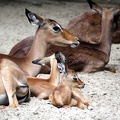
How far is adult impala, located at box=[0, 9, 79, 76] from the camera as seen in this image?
730cm

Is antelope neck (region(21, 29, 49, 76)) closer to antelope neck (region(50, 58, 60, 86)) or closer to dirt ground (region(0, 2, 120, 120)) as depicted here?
antelope neck (region(50, 58, 60, 86))

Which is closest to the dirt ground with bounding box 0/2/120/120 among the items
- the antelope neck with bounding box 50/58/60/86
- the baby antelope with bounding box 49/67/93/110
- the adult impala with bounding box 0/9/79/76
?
the baby antelope with bounding box 49/67/93/110

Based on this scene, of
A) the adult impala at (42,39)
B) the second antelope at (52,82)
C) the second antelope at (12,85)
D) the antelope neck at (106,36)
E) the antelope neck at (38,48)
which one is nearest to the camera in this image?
the second antelope at (12,85)

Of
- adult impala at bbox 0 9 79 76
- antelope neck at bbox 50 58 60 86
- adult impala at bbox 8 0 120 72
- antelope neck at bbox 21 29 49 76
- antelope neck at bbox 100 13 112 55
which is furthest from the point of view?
antelope neck at bbox 100 13 112 55

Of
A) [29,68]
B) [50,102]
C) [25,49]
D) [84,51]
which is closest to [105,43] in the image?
[84,51]

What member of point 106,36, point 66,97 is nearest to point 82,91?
point 66,97

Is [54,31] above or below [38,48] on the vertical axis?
above

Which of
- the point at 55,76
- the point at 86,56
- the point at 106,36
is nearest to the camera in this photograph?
the point at 55,76

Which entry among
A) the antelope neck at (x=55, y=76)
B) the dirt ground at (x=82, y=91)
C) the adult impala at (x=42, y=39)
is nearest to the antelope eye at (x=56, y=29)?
the adult impala at (x=42, y=39)

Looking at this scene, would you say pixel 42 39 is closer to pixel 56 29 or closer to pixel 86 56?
pixel 56 29

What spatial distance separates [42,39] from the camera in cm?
745

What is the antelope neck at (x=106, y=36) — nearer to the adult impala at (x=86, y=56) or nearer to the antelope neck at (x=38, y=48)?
the adult impala at (x=86, y=56)

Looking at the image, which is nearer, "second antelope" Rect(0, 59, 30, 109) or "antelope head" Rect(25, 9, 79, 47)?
"second antelope" Rect(0, 59, 30, 109)

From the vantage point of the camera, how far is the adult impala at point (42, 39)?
7.30 meters
